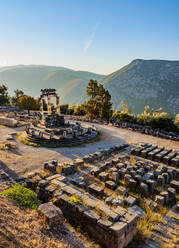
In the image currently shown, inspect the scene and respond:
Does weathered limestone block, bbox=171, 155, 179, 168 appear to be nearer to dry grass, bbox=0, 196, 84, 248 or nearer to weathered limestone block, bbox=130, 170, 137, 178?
weathered limestone block, bbox=130, 170, 137, 178

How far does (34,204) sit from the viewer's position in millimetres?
7707

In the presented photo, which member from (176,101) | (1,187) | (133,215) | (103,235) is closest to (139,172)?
(133,215)

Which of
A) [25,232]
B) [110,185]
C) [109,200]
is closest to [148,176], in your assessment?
[110,185]

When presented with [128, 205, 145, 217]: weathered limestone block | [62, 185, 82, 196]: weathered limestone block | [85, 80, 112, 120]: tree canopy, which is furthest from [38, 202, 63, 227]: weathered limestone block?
[85, 80, 112, 120]: tree canopy

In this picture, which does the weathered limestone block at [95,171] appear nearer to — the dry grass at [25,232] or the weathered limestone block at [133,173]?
the weathered limestone block at [133,173]

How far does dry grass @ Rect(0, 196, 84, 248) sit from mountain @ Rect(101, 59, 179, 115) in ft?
395

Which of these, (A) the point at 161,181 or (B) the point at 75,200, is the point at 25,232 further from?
(A) the point at 161,181

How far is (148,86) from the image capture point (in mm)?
148250

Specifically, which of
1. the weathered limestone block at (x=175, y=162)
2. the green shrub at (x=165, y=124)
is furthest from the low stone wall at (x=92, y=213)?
the green shrub at (x=165, y=124)

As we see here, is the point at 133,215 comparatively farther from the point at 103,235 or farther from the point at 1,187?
the point at 1,187

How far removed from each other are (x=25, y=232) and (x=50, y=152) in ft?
38.1

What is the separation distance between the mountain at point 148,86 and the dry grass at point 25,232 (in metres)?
120

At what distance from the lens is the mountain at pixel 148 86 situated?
12788 centimetres

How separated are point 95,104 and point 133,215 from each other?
90.1 feet
